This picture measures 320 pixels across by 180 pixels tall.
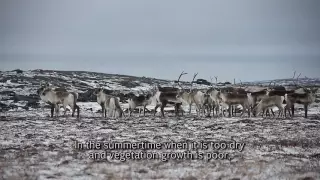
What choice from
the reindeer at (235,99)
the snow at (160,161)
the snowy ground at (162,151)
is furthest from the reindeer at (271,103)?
the snowy ground at (162,151)

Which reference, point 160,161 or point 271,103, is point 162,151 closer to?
point 160,161

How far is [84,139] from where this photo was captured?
12.1 meters

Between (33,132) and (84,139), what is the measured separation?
2.55 meters

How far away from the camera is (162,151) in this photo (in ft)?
33.5

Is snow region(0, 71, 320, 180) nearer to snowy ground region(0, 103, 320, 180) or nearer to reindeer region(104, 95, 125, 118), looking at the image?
snowy ground region(0, 103, 320, 180)

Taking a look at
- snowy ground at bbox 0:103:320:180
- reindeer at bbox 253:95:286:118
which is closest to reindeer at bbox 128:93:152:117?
reindeer at bbox 253:95:286:118

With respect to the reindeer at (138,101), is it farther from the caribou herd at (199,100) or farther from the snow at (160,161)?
the snow at (160,161)

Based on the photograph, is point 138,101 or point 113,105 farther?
point 138,101

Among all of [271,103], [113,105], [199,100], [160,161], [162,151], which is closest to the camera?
[160,161]

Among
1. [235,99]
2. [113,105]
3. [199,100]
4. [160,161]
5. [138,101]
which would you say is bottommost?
[160,161]

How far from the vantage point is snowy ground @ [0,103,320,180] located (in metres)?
8.05

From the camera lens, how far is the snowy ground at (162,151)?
8055 mm

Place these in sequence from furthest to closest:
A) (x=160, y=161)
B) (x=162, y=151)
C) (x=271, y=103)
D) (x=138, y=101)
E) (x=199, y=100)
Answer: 1. (x=138, y=101)
2. (x=199, y=100)
3. (x=271, y=103)
4. (x=162, y=151)
5. (x=160, y=161)

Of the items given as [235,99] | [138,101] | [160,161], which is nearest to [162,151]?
[160,161]
